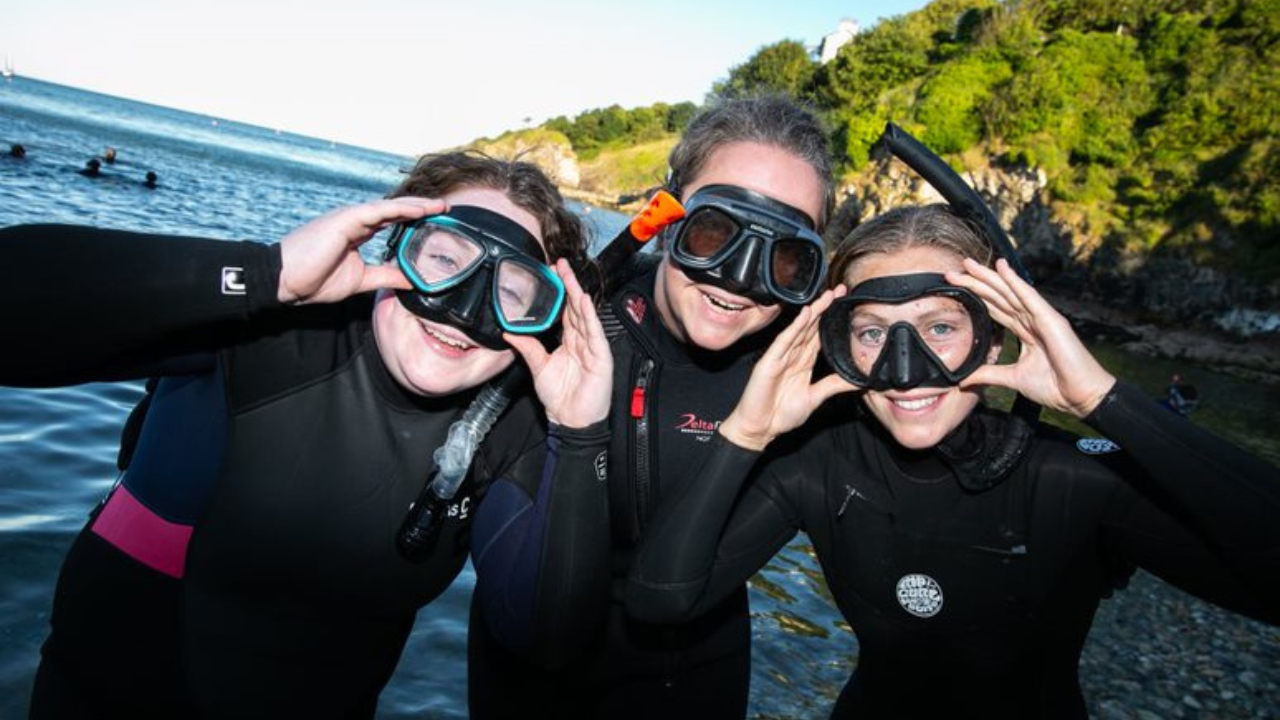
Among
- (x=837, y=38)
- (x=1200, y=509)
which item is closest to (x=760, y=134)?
(x=1200, y=509)

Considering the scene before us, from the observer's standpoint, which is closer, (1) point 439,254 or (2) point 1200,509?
(2) point 1200,509

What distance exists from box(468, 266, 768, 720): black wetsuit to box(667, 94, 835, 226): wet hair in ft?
2.06

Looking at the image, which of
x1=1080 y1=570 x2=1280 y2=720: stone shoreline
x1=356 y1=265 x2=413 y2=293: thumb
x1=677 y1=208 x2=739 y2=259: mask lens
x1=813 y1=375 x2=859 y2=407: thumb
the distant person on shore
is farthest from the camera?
the distant person on shore

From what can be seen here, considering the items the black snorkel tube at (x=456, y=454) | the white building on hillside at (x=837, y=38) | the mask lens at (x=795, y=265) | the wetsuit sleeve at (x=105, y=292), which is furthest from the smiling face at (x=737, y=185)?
the white building on hillside at (x=837, y=38)

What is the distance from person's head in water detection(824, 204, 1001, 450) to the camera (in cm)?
216

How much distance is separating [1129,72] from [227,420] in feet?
136

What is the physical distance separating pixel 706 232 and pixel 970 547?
1.34 metres

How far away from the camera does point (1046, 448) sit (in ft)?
7.14

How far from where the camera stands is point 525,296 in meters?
2.08

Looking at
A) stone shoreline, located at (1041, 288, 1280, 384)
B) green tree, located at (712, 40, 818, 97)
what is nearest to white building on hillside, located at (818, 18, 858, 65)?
green tree, located at (712, 40, 818, 97)

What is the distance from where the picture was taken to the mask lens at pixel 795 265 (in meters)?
2.40

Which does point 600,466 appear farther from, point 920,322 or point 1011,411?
point 1011,411

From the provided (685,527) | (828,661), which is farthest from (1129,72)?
(685,527)

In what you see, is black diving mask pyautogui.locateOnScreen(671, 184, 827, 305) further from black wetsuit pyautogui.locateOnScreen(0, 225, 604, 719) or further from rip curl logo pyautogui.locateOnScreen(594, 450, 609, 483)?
black wetsuit pyautogui.locateOnScreen(0, 225, 604, 719)
